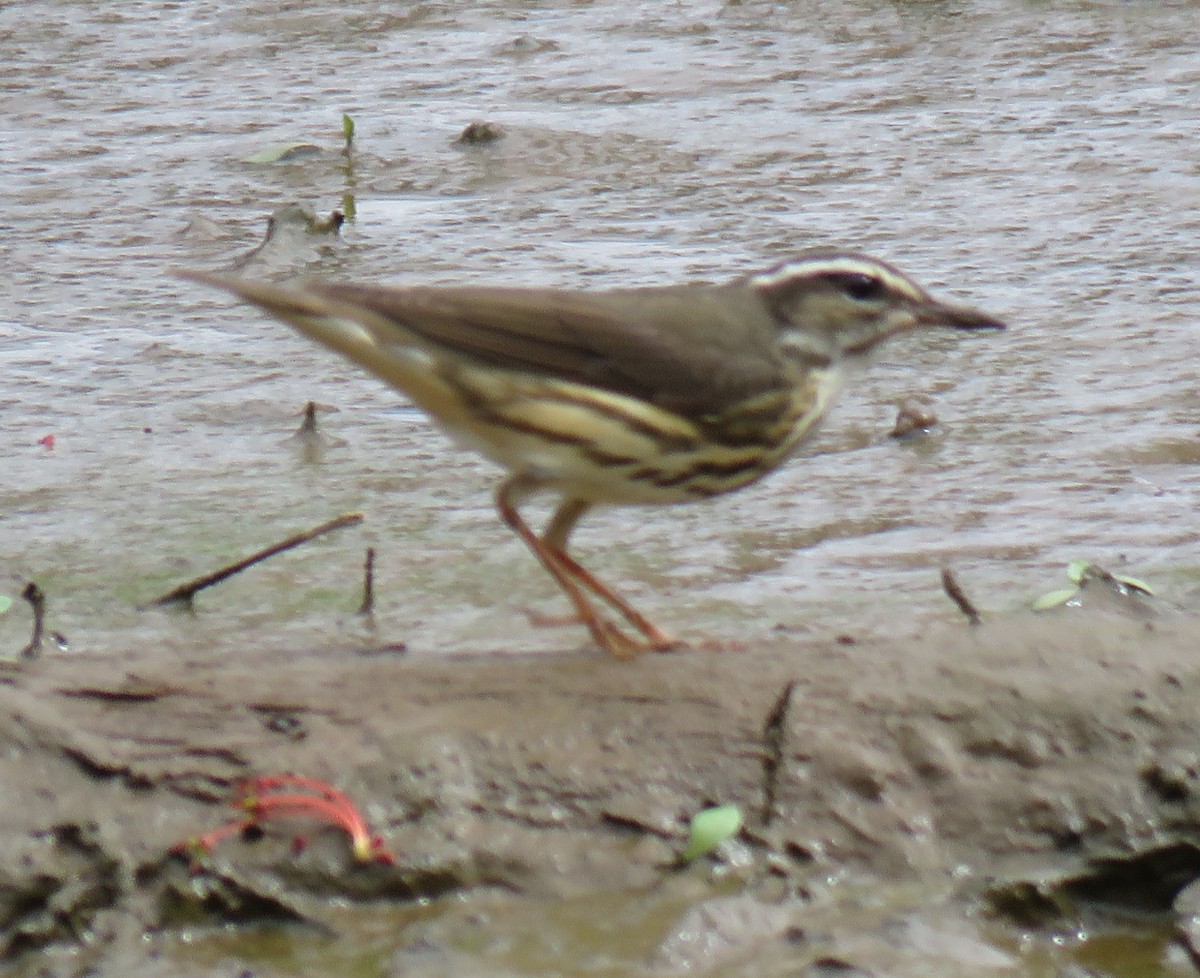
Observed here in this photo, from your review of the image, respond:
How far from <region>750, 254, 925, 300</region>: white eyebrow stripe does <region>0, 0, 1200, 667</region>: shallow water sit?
33.9 inches

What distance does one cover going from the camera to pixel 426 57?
44.1ft

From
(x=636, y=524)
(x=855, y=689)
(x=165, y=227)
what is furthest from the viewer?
(x=165, y=227)

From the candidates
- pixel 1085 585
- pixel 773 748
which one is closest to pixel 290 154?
pixel 1085 585

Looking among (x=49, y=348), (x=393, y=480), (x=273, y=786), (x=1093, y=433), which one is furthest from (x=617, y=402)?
(x=49, y=348)

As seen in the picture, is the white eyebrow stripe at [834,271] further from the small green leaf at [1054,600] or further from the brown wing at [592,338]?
the small green leaf at [1054,600]

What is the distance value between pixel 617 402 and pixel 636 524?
1632 mm

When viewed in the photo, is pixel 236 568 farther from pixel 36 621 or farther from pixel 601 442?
pixel 601 442

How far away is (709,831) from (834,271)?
1.84 m

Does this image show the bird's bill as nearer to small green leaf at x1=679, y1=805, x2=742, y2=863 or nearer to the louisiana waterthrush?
the louisiana waterthrush

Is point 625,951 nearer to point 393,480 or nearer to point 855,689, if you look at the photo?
point 855,689

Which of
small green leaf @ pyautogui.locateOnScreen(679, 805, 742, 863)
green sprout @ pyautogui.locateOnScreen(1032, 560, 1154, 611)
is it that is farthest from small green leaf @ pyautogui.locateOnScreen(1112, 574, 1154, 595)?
small green leaf @ pyautogui.locateOnScreen(679, 805, 742, 863)

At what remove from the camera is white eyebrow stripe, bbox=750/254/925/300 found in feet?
19.3

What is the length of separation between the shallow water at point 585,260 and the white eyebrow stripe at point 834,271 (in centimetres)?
86

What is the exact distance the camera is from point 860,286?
5.96 meters
